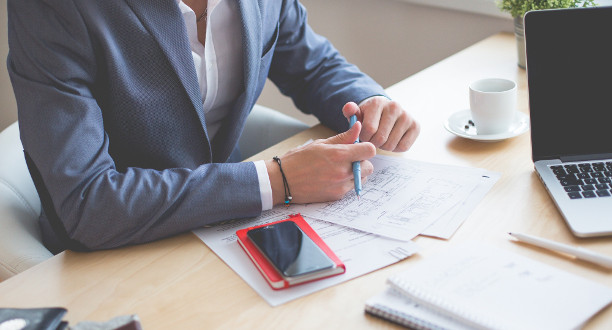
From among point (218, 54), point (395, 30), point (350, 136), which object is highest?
point (218, 54)

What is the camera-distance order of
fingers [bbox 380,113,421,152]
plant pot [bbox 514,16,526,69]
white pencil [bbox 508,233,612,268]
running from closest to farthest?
white pencil [bbox 508,233,612,268] < fingers [bbox 380,113,421,152] < plant pot [bbox 514,16,526,69]

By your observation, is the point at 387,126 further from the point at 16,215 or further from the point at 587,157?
the point at 16,215

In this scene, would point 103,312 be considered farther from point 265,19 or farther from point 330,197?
point 265,19

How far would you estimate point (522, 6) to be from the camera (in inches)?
58.7

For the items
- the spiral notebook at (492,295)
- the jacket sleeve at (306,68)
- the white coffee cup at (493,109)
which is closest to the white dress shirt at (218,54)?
the jacket sleeve at (306,68)

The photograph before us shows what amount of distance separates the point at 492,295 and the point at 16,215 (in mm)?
878

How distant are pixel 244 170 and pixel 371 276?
0.30m

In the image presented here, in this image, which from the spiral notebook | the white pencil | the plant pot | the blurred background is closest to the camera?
the spiral notebook

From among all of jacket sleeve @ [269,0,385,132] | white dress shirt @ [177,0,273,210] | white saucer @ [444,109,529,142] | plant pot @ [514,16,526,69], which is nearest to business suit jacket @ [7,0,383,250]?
white dress shirt @ [177,0,273,210]

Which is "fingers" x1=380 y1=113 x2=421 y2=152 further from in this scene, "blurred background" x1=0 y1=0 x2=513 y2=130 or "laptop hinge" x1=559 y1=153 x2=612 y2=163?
"blurred background" x1=0 y1=0 x2=513 y2=130

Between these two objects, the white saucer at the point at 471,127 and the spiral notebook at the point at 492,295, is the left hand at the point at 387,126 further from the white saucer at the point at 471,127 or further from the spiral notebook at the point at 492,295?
the spiral notebook at the point at 492,295

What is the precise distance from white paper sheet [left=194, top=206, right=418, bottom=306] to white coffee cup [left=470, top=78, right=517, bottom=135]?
42 centimetres

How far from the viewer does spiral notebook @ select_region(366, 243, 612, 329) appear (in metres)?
0.70

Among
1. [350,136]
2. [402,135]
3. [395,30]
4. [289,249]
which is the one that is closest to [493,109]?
[402,135]
